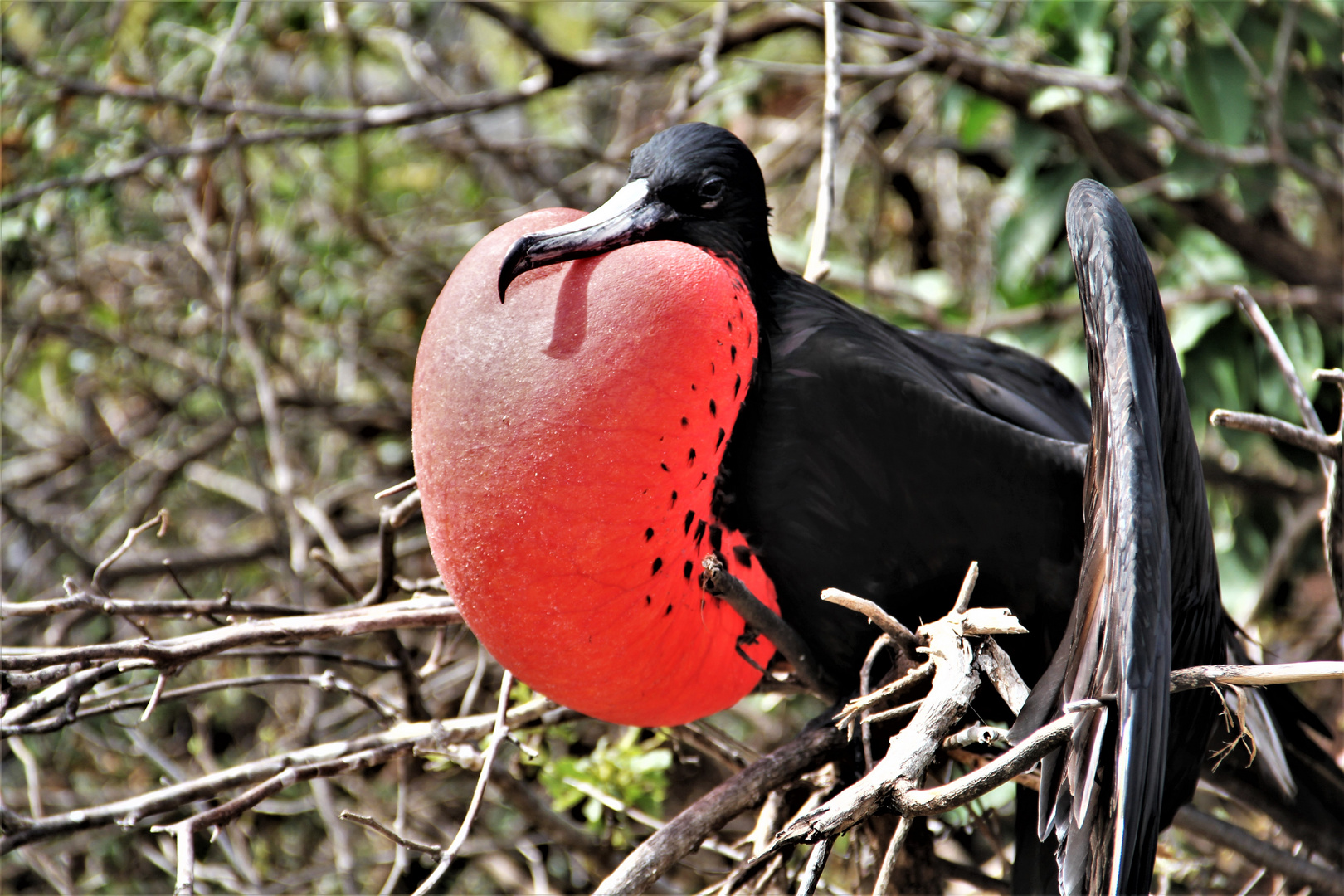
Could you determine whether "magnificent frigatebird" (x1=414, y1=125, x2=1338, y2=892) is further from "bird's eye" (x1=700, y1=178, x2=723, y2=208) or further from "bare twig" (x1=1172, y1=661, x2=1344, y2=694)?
"bare twig" (x1=1172, y1=661, x2=1344, y2=694)

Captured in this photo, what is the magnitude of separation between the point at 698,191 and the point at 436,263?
1.62 meters

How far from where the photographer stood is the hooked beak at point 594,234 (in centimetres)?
109

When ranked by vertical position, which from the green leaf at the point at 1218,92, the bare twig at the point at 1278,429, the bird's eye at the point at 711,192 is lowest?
the bare twig at the point at 1278,429

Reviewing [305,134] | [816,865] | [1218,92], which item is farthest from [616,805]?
[1218,92]

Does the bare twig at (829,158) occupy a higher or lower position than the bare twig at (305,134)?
higher

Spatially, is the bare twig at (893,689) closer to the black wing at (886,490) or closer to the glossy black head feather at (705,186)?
the black wing at (886,490)

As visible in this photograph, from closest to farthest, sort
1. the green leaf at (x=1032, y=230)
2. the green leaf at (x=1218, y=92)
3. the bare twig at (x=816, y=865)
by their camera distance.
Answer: the bare twig at (x=816, y=865), the green leaf at (x=1218, y=92), the green leaf at (x=1032, y=230)

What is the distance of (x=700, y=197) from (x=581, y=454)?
45 centimetres

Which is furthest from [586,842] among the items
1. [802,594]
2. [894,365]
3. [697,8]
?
[697,8]

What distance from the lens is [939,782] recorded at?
1.46 meters

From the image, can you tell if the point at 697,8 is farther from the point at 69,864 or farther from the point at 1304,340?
the point at 69,864

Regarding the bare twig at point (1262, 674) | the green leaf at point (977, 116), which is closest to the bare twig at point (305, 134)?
the green leaf at point (977, 116)

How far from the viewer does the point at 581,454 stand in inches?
41.3

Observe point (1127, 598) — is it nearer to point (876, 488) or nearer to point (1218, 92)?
point (876, 488)
